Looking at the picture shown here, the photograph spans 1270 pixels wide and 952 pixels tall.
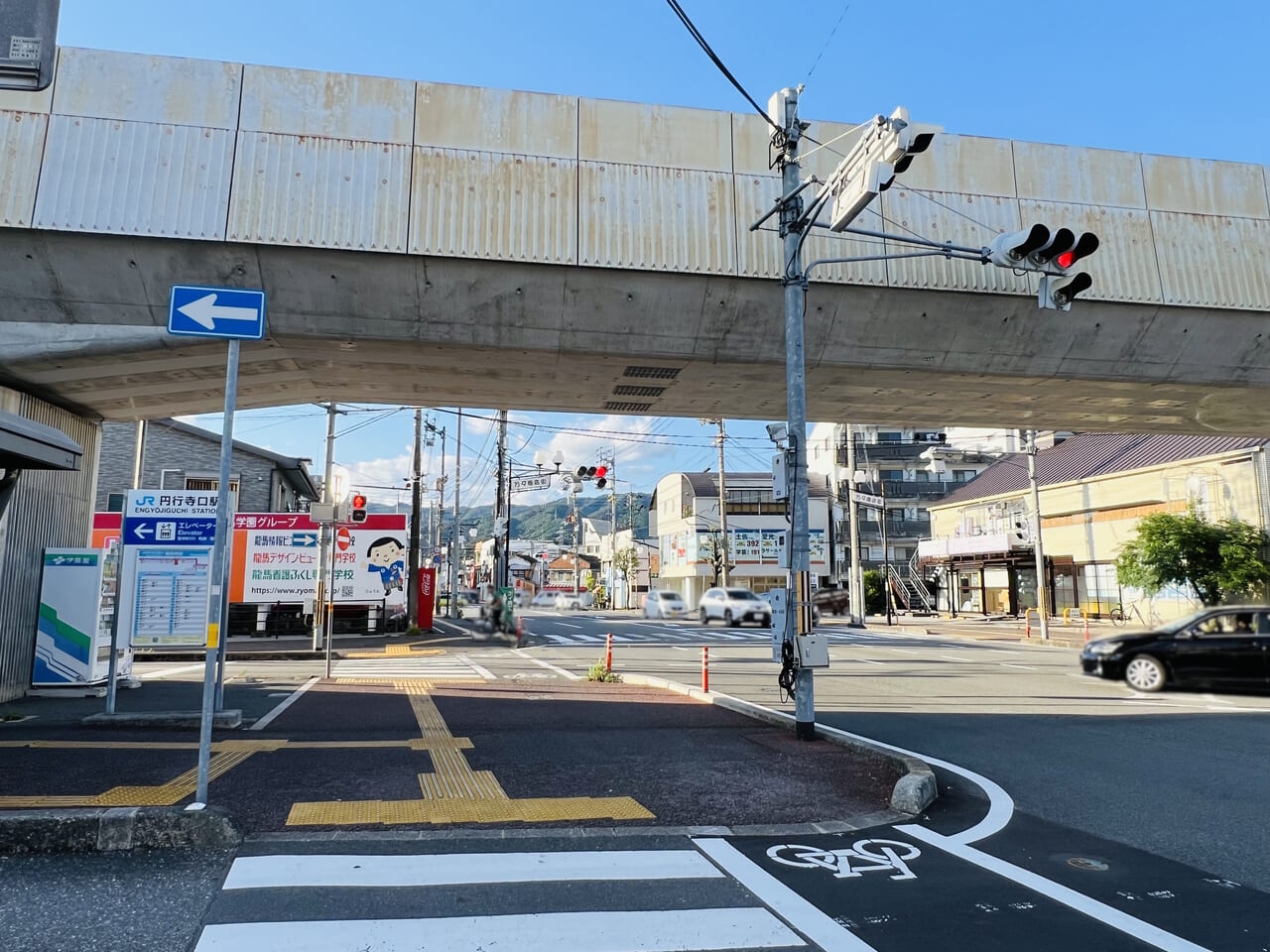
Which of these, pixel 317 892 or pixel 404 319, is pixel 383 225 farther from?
pixel 317 892

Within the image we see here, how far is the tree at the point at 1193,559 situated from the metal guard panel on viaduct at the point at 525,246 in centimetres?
564

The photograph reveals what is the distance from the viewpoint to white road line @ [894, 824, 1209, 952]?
162 inches

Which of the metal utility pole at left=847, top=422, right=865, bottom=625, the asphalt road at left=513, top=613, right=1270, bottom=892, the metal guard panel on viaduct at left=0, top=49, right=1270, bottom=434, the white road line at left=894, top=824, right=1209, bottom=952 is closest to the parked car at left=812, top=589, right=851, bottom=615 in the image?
the asphalt road at left=513, top=613, right=1270, bottom=892

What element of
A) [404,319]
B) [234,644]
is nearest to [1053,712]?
[404,319]

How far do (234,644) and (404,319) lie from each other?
1735cm

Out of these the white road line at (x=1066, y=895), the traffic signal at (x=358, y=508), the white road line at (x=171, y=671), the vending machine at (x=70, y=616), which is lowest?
the white road line at (x=171, y=671)

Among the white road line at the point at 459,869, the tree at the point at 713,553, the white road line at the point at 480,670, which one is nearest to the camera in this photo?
the white road line at the point at 459,869

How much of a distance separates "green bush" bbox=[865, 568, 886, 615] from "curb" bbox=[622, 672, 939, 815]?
1092 inches

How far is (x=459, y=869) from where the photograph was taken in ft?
16.6

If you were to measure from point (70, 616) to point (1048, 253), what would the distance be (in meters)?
14.5

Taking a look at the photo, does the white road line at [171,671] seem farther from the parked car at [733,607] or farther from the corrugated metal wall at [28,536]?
the parked car at [733,607]

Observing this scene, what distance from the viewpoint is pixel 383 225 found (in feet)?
35.2

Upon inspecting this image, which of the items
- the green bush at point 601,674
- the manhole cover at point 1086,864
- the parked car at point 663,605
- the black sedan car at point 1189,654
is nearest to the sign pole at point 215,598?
the parked car at point 663,605

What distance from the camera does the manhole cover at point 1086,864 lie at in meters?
5.34
